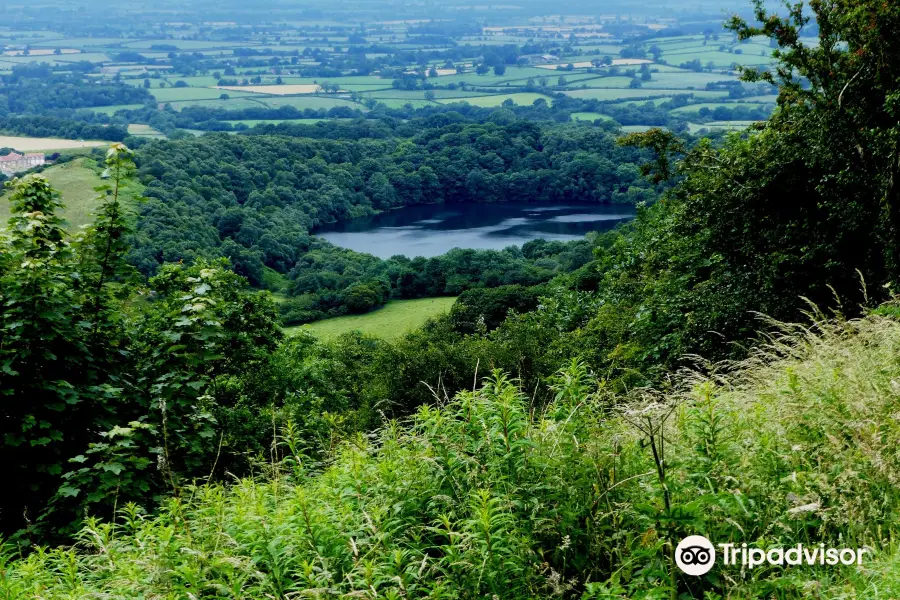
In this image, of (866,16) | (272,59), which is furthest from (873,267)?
(272,59)

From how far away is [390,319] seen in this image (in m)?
54.8

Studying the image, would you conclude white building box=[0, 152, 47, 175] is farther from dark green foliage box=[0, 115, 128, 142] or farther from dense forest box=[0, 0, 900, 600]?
dense forest box=[0, 0, 900, 600]

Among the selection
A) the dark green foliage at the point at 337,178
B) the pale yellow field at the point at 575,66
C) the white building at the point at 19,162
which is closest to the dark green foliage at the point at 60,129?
the white building at the point at 19,162

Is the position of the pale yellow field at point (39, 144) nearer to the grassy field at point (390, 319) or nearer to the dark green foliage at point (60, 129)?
the dark green foliage at point (60, 129)

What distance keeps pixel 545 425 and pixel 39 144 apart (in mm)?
112422

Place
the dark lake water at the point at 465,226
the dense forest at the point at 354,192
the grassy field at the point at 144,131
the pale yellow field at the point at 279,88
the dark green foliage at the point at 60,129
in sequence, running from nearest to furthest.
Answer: the dense forest at the point at 354,192
the dark lake water at the point at 465,226
the dark green foliage at the point at 60,129
the grassy field at the point at 144,131
the pale yellow field at the point at 279,88

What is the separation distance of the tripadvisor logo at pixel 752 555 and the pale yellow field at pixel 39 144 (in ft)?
345

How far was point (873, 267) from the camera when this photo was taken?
10.1m

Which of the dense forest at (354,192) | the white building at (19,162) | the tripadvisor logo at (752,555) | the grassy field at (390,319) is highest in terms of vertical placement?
the tripadvisor logo at (752,555)

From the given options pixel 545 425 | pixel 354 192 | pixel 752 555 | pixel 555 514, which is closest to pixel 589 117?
pixel 354 192

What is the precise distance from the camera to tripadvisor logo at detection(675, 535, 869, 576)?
355 centimetres

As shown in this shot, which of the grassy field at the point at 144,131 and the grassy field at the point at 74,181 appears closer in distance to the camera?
the grassy field at the point at 74,181

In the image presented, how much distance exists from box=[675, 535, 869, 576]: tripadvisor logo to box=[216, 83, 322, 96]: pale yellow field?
156696 millimetres

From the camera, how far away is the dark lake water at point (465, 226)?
85188 millimetres
